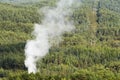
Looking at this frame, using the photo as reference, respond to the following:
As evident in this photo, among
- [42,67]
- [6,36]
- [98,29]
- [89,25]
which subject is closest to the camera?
[42,67]

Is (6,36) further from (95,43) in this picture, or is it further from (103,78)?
(103,78)

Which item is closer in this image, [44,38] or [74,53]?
[74,53]

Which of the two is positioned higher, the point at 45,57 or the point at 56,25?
the point at 56,25

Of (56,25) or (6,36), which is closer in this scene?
(6,36)

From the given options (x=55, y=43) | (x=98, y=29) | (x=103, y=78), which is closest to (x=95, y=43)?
(x=55, y=43)

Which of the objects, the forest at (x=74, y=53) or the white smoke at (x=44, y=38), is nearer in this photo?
Result: the forest at (x=74, y=53)

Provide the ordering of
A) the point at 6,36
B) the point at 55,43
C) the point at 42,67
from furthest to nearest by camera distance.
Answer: the point at 6,36, the point at 55,43, the point at 42,67

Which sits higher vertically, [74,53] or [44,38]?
[44,38]

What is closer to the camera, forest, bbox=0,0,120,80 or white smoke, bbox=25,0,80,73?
forest, bbox=0,0,120,80
